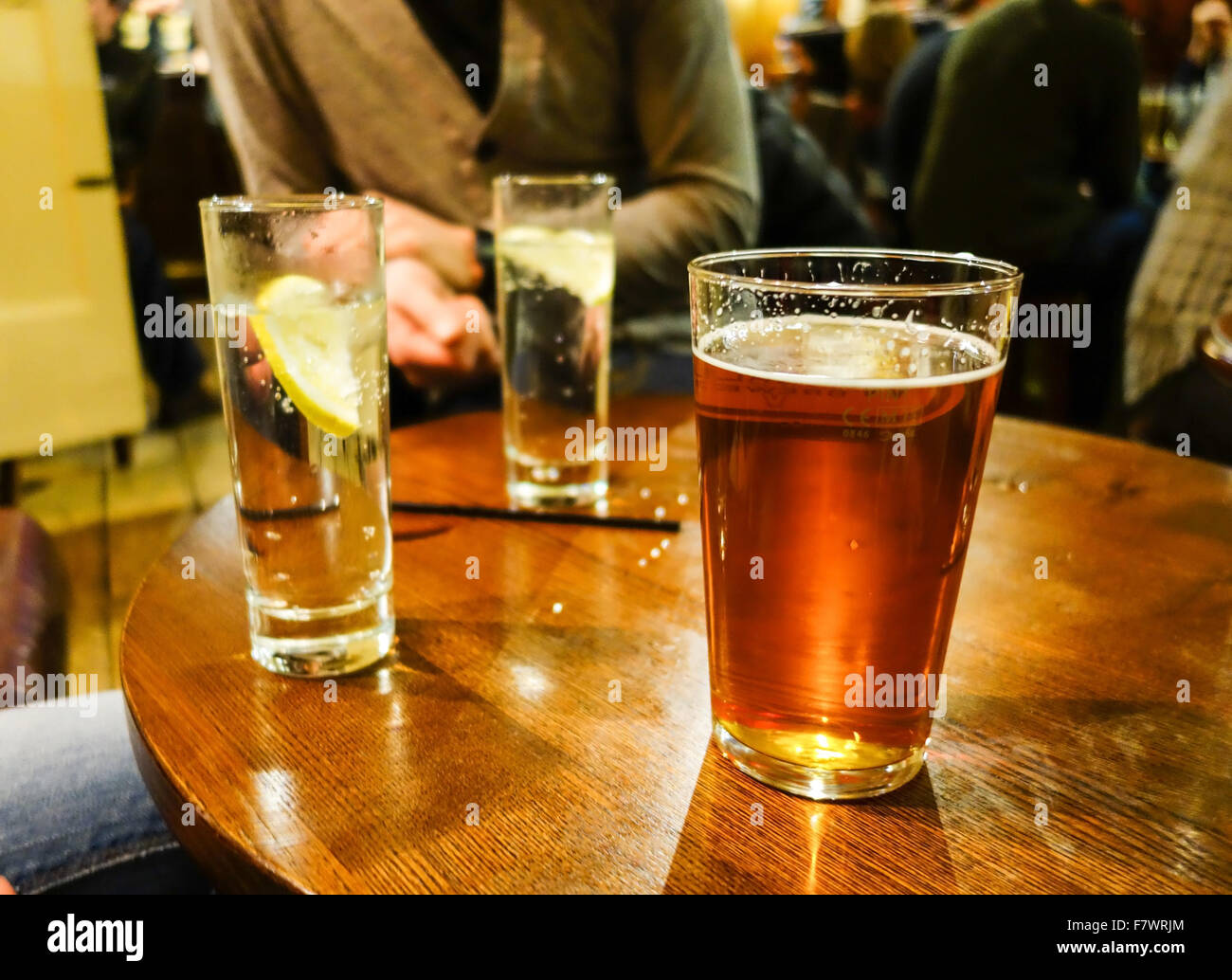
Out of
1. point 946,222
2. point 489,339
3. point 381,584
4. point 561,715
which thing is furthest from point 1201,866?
point 946,222

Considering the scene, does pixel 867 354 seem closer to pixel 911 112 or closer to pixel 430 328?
pixel 430 328

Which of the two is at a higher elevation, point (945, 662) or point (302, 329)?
point (302, 329)

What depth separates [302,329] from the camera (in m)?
0.62

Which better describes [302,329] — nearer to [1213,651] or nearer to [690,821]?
[690,821]

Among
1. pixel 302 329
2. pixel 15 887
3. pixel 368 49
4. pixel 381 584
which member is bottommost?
pixel 15 887

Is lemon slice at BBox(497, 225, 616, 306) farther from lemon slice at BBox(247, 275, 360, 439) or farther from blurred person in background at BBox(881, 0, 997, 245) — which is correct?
blurred person in background at BBox(881, 0, 997, 245)

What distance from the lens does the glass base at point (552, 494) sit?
36.9 inches

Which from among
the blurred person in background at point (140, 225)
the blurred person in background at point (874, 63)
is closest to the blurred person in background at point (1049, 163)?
the blurred person in background at point (874, 63)

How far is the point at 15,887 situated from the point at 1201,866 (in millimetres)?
763

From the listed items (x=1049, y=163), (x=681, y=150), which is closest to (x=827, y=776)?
(x=681, y=150)

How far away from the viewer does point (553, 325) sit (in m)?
0.96

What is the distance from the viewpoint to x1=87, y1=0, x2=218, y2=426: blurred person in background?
3609mm

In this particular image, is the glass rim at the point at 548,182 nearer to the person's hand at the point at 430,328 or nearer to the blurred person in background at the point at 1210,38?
the person's hand at the point at 430,328

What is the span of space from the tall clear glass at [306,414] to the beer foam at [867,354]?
272 mm
